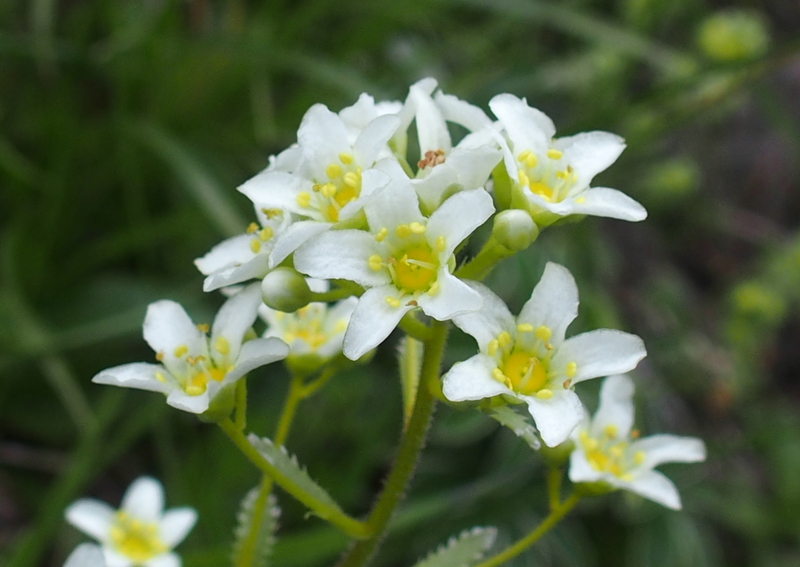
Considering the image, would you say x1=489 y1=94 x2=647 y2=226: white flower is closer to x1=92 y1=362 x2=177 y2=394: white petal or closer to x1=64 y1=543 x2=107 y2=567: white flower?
x1=92 y1=362 x2=177 y2=394: white petal

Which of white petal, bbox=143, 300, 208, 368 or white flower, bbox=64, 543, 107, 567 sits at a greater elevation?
white petal, bbox=143, 300, 208, 368

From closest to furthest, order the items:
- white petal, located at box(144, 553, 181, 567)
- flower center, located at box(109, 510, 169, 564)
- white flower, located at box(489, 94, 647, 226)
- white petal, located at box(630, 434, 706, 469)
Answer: white flower, located at box(489, 94, 647, 226)
white petal, located at box(630, 434, 706, 469)
white petal, located at box(144, 553, 181, 567)
flower center, located at box(109, 510, 169, 564)

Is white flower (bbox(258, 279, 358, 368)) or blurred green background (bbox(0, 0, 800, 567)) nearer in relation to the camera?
white flower (bbox(258, 279, 358, 368))

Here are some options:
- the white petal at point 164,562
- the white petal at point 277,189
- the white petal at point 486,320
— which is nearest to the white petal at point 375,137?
the white petal at point 277,189

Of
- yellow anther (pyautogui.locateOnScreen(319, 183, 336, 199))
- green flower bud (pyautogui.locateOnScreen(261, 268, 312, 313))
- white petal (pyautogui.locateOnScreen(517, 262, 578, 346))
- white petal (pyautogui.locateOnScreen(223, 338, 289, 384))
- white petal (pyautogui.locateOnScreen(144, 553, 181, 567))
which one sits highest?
yellow anther (pyautogui.locateOnScreen(319, 183, 336, 199))

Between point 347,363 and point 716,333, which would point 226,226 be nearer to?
point 347,363

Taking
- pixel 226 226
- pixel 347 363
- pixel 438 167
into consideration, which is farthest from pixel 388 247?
pixel 226 226

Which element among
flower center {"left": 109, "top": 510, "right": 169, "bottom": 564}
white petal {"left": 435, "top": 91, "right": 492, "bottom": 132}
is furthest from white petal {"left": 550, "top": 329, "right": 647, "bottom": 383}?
flower center {"left": 109, "top": 510, "right": 169, "bottom": 564}
